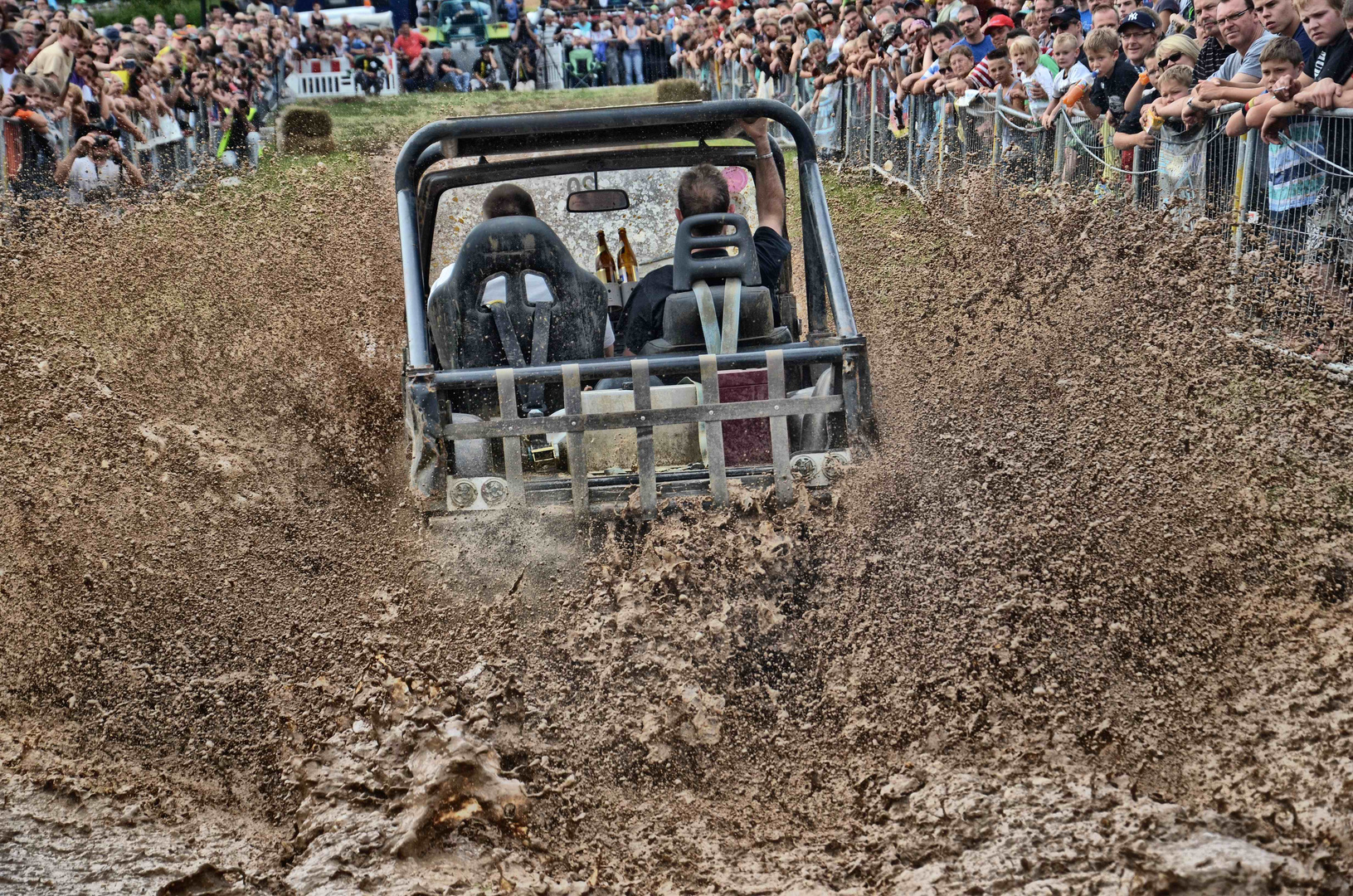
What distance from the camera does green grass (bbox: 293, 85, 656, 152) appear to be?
68.3 feet

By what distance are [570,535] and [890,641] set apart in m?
1.26

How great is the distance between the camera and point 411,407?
5055mm

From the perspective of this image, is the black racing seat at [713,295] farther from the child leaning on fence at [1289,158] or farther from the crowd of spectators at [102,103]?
the crowd of spectators at [102,103]

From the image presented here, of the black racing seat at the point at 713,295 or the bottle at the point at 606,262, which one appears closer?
the black racing seat at the point at 713,295

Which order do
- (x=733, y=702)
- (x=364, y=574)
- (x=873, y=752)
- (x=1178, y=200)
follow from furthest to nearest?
1. (x=1178, y=200)
2. (x=364, y=574)
3. (x=733, y=702)
4. (x=873, y=752)

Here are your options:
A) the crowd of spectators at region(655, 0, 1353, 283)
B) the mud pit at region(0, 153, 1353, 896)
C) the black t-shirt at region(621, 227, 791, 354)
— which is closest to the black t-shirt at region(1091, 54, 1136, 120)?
the crowd of spectators at region(655, 0, 1353, 283)

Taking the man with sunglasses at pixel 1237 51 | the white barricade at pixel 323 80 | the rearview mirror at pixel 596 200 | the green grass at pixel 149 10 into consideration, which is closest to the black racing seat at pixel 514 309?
the rearview mirror at pixel 596 200

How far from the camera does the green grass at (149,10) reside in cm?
3794

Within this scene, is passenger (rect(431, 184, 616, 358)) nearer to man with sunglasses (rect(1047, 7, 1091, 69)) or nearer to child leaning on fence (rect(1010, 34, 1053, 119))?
child leaning on fence (rect(1010, 34, 1053, 119))

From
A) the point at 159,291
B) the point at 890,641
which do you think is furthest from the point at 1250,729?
the point at 159,291

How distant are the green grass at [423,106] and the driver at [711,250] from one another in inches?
537

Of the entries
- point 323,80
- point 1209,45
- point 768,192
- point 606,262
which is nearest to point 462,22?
point 323,80

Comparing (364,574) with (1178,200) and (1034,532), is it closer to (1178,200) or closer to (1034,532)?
(1034,532)

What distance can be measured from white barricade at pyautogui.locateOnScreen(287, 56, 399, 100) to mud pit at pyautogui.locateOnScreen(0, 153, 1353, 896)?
26128 millimetres
